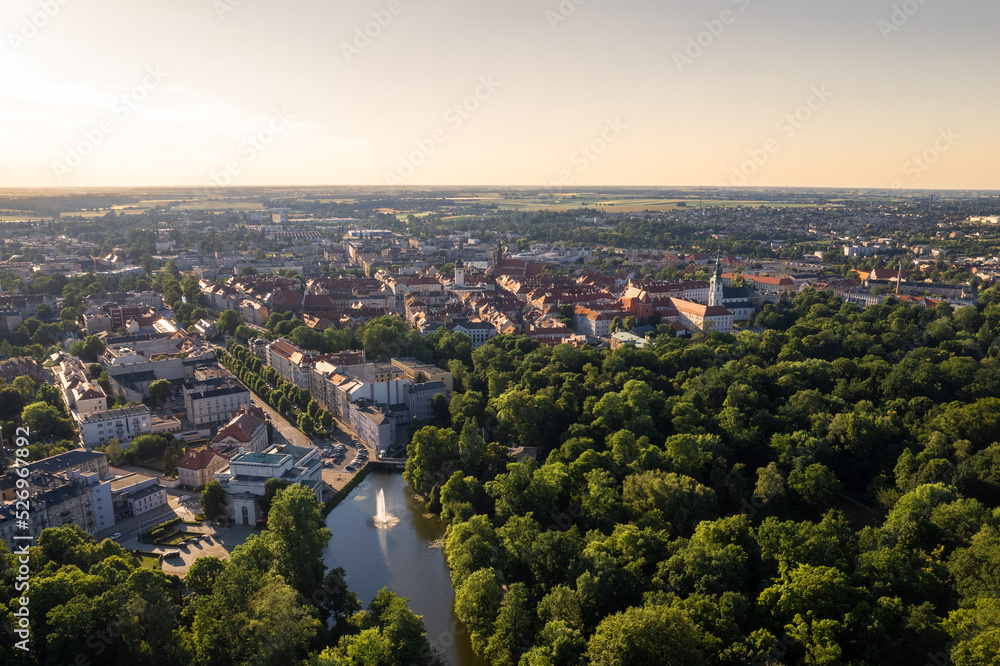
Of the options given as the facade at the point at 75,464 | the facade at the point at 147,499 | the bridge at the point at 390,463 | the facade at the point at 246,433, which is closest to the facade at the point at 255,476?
the facade at the point at 147,499

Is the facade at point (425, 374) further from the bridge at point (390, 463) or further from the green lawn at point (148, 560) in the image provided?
the green lawn at point (148, 560)

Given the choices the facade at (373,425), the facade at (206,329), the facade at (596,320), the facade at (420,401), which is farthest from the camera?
the facade at (206,329)

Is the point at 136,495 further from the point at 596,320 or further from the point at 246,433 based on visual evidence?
the point at 596,320

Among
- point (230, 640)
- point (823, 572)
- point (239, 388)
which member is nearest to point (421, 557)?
point (230, 640)

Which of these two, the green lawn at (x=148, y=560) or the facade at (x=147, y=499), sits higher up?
the facade at (x=147, y=499)

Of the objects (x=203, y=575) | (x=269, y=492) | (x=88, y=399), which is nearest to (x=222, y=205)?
(x=88, y=399)

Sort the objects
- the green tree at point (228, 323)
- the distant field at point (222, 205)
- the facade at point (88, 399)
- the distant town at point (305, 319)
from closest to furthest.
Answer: the distant town at point (305, 319) < the facade at point (88, 399) < the green tree at point (228, 323) < the distant field at point (222, 205)
